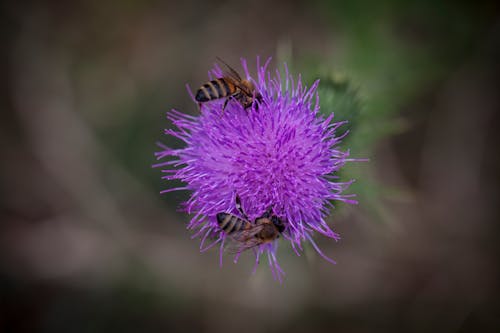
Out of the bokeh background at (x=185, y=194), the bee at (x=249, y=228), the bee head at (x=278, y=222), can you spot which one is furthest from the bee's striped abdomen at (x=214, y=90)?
the bokeh background at (x=185, y=194)

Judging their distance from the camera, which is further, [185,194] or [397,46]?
[397,46]

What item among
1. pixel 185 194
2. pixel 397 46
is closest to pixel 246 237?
pixel 185 194

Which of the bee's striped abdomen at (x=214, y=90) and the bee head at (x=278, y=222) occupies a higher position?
the bee's striped abdomen at (x=214, y=90)

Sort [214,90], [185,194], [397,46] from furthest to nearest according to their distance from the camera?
[397,46] → [185,194] → [214,90]

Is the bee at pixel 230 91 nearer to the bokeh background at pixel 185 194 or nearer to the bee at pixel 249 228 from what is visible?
the bee at pixel 249 228

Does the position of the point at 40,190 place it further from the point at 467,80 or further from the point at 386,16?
the point at 467,80

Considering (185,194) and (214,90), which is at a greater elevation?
(185,194)

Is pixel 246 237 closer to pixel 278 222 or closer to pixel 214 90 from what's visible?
pixel 278 222
